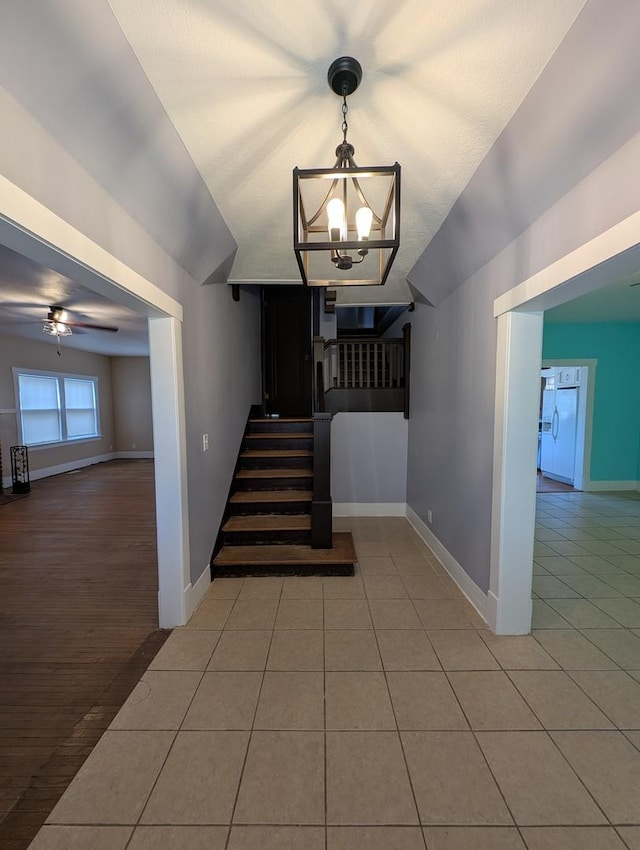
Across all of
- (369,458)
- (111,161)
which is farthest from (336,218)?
(369,458)

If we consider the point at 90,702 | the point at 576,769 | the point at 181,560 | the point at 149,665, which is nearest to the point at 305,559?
the point at 181,560

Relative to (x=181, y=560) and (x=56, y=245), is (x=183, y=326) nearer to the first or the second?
(x=56, y=245)

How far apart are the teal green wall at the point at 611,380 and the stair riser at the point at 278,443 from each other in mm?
4150

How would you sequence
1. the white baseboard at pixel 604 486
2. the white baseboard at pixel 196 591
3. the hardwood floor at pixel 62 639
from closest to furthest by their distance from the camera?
the hardwood floor at pixel 62 639, the white baseboard at pixel 196 591, the white baseboard at pixel 604 486

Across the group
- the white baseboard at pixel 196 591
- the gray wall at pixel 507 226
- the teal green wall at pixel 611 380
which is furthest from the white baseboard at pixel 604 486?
the white baseboard at pixel 196 591

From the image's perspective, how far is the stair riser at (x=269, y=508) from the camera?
3.58 m

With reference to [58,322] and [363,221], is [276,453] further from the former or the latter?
[58,322]

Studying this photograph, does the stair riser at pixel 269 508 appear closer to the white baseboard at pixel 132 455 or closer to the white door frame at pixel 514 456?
the white door frame at pixel 514 456

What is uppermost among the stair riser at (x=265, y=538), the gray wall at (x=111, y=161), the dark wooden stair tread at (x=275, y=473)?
the gray wall at (x=111, y=161)

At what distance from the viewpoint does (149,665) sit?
6.70ft

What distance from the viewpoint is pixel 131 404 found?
9008 millimetres

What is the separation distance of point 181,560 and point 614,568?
3.69 metres

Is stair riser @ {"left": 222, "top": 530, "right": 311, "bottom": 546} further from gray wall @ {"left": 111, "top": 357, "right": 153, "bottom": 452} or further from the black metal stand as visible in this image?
gray wall @ {"left": 111, "top": 357, "right": 153, "bottom": 452}

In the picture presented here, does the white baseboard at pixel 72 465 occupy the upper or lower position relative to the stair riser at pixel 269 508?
lower
